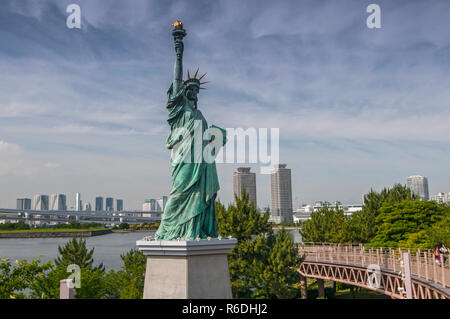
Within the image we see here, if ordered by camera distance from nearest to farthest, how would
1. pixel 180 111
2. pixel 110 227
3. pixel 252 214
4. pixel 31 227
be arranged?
pixel 180 111
pixel 252 214
pixel 31 227
pixel 110 227

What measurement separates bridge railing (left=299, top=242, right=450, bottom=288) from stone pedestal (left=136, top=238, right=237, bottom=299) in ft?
25.5

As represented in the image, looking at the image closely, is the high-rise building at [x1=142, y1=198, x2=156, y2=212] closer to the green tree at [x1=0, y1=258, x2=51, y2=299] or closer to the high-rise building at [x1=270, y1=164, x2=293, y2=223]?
the high-rise building at [x1=270, y1=164, x2=293, y2=223]

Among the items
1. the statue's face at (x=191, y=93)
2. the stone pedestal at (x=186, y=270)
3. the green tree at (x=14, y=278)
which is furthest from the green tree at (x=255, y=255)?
the statue's face at (x=191, y=93)

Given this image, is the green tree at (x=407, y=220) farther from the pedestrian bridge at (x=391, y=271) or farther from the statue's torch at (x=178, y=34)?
the statue's torch at (x=178, y=34)

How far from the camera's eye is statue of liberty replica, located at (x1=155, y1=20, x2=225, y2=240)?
13.4 m

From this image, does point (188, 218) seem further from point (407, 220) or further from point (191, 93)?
point (407, 220)

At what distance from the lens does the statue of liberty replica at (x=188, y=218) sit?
12.1 m

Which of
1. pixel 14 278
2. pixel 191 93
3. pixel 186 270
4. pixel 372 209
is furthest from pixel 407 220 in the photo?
pixel 14 278
